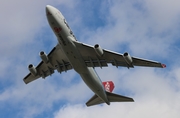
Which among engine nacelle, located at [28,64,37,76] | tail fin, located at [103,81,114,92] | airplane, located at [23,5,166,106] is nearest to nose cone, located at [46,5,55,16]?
airplane, located at [23,5,166,106]

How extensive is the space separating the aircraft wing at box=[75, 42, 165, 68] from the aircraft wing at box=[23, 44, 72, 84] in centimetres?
379

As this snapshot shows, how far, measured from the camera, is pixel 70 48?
39.8 metres

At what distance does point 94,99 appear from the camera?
50.2m

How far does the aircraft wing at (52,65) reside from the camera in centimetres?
4462

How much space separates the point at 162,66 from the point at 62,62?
Answer: 46.9 ft

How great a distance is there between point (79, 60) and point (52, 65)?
6.26 metres

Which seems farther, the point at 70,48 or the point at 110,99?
the point at 110,99

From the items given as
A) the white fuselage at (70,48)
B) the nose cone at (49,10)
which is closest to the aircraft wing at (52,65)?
the white fuselage at (70,48)

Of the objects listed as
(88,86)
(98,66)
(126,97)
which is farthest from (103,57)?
(126,97)

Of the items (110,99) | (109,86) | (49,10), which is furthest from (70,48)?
(109,86)

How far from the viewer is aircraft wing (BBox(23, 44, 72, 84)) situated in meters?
44.6

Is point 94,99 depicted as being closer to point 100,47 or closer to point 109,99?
point 109,99

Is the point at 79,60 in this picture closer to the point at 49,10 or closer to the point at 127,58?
the point at 127,58

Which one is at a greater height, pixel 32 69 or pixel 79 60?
pixel 32 69
